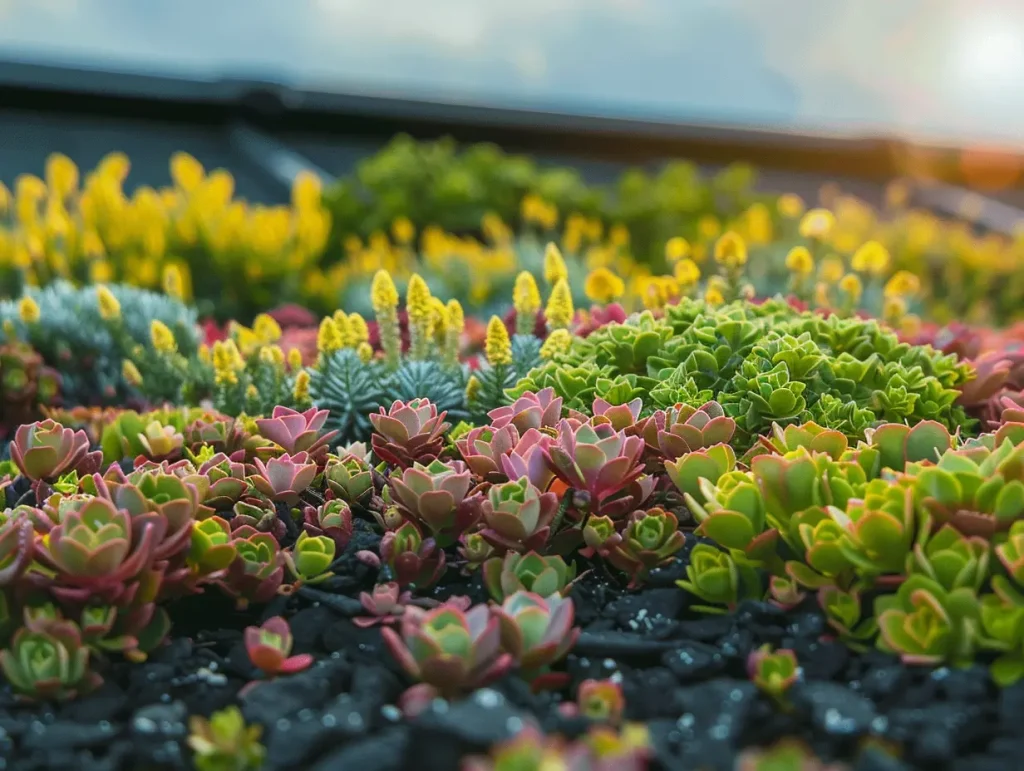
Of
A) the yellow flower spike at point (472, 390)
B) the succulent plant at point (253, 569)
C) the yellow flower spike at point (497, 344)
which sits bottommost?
the succulent plant at point (253, 569)

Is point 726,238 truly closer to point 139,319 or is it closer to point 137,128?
point 139,319

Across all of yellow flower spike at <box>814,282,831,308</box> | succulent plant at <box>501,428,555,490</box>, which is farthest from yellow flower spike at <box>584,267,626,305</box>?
succulent plant at <box>501,428,555,490</box>

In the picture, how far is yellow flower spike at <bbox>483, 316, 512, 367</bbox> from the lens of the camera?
2.47m

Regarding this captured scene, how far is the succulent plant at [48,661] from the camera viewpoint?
56.6 inches

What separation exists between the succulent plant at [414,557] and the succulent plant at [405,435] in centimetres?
27

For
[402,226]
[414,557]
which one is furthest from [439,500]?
[402,226]

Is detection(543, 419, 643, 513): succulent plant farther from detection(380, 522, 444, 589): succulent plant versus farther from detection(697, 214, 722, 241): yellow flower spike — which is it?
detection(697, 214, 722, 241): yellow flower spike

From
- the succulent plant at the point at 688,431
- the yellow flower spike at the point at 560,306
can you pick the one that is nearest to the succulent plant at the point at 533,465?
the succulent plant at the point at 688,431

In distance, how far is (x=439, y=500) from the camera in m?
1.71

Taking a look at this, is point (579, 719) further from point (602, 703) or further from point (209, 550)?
point (209, 550)

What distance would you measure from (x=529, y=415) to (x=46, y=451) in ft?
3.61

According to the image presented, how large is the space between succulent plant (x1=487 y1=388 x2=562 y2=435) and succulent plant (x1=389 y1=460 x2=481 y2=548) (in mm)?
246

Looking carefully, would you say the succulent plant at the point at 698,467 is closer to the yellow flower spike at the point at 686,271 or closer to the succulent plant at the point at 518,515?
the succulent plant at the point at 518,515

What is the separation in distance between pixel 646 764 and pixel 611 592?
1.72 feet
